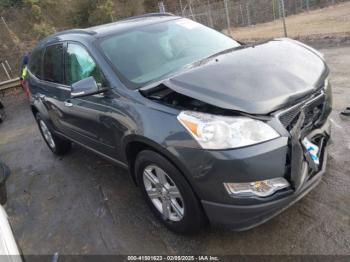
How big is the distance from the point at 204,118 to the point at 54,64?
2.84m

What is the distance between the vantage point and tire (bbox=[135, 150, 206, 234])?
2.64 meters

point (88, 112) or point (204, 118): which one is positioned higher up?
point (204, 118)

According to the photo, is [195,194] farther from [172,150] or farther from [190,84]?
[190,84]

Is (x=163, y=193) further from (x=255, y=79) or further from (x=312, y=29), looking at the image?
(x=312, y=29)

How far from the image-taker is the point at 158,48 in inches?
143

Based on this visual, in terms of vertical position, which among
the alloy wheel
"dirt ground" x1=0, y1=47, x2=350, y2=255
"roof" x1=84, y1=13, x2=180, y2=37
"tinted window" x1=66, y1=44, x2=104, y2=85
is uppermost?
"roof" x1=84, y1=13, x2=180, y2=37

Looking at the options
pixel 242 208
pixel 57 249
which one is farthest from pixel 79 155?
pixel 242 208

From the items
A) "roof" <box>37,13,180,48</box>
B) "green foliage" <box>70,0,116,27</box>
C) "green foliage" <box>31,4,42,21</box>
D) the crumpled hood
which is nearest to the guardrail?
"roof" <box>37,13,180,48</box>

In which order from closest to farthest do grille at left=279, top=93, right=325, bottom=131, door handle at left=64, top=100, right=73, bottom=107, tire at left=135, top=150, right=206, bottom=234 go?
grille at left=279, top=93, right=325, bottom=131, tire at left=135, top=150, right=206, bottom=234, door handle at left=64, top=100, right=73, bottom=107

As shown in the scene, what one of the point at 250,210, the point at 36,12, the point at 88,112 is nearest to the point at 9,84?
the point at 88,112

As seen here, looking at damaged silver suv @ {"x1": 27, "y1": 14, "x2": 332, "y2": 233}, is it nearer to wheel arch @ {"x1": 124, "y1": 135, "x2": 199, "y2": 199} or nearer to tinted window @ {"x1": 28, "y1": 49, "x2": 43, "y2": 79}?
wheel arch @ {"x1": 124, "y1": 135, "x2": 199, "y2": 199}

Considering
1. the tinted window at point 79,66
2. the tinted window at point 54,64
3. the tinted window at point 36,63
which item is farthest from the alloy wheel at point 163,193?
the tinted window at point 36,63

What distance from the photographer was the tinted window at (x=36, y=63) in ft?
16.7

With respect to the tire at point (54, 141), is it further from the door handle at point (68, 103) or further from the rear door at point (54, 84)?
the door handle at point (68, 103)
